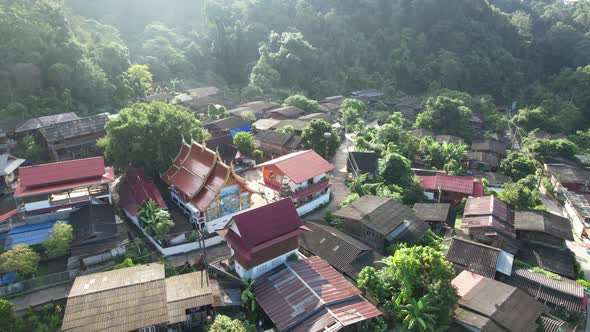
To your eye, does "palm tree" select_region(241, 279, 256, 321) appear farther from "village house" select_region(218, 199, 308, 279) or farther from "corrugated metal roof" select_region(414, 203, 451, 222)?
"corrugated metal roof" select_region(414, 203, 451, 222)

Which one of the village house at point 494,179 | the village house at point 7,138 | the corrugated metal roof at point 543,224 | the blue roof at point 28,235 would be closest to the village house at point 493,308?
the corrugated metal roof at point 543,224

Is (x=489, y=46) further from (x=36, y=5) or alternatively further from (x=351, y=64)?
(x=36, y=5)

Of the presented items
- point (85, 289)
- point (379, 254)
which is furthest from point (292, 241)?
point (85, 289)

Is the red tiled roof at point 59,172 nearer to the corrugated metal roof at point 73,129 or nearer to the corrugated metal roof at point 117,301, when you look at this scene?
the corrugated metal roof at point 73,129

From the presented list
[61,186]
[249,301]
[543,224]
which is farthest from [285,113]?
[249,301]

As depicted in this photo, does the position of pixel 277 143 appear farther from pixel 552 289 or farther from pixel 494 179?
pixel 552 289

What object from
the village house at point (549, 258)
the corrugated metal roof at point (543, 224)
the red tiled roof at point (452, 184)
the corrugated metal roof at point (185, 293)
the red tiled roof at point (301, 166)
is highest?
the red tiled roof at point (301, 166)

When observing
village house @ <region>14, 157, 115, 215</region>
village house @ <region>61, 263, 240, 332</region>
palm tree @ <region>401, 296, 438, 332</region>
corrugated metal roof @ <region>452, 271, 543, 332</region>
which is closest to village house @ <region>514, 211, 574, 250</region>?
corrugated metal roof @ <region>452, 271, 543, 332</region>
